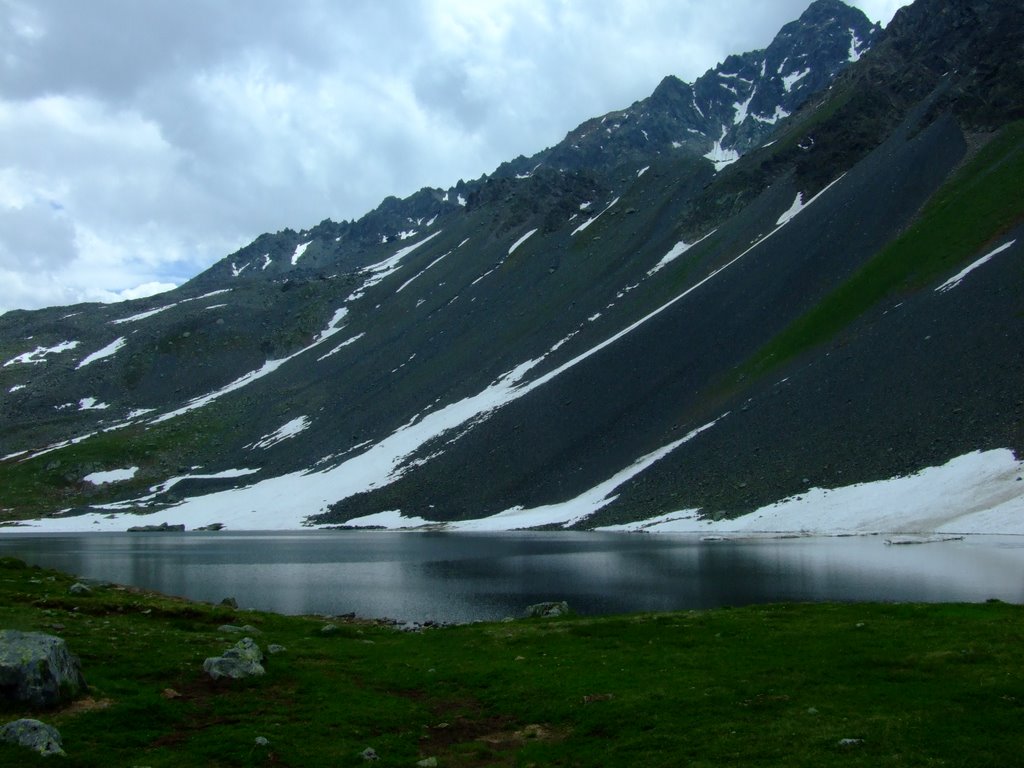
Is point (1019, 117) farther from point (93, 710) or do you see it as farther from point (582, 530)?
point (93, 710)

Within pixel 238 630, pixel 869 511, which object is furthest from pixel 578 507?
pixel 238 630

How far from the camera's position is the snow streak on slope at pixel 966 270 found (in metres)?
91.5

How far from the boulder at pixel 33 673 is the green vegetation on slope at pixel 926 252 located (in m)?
91.9

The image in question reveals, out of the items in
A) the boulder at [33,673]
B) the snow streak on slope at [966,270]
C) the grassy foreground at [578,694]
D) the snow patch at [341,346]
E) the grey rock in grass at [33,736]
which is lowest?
the grassy foreground at [578,694]

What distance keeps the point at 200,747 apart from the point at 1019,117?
487 ft

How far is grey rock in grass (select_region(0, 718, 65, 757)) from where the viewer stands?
14344mm

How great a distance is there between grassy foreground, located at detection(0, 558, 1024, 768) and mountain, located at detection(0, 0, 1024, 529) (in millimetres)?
45672

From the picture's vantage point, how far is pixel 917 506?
66062 mm

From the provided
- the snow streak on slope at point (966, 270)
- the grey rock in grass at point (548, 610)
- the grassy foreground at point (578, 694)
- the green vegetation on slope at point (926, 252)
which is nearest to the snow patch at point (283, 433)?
the green vegetation on slope at point (926, 252)

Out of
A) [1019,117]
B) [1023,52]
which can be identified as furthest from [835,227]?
[1023,52]

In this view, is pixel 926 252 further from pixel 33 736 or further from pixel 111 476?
pixel 111 476

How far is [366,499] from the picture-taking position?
115 metres

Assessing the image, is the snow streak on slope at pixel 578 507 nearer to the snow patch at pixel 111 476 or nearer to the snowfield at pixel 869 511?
the snowfield at pixel 869 511

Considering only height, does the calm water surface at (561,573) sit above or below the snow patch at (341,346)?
below
